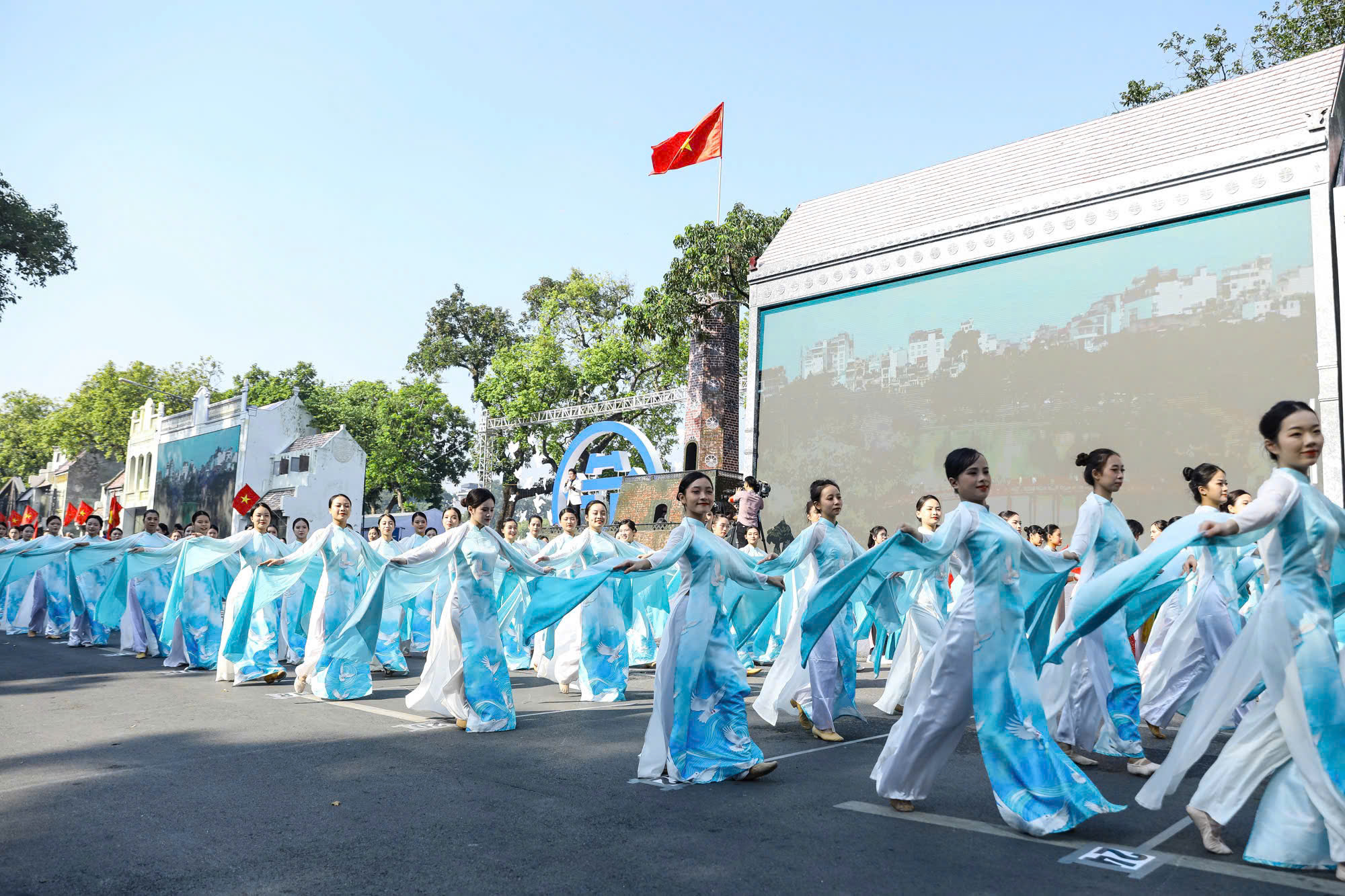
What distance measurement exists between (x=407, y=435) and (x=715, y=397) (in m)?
19.3

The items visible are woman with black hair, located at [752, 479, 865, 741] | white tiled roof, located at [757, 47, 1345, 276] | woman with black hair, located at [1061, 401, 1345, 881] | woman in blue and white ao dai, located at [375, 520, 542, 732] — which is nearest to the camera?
woman with black hair, located at [1061, 401, 1345, 881]

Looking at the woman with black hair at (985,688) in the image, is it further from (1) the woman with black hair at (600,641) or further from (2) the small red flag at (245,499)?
(2) the small red flag at (245,499)

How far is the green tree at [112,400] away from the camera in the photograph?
161ft

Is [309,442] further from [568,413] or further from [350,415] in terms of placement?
[568,413]

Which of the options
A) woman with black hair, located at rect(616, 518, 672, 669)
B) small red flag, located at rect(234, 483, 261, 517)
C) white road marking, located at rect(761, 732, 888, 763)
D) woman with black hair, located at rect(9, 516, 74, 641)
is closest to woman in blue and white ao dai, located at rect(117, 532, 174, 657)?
woman with black hair, located at rect(9, 516, 74, 641)

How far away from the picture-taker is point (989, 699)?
397 cm

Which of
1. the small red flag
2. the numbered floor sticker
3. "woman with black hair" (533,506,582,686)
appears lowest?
the numbered floor sticker

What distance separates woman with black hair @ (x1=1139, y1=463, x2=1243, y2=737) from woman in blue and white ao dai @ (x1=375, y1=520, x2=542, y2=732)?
4.22m

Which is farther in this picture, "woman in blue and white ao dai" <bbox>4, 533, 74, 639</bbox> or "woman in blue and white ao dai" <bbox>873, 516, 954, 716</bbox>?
"woman in blue and white ao dai" <bbox>4, 533, 74, 639</bbox>

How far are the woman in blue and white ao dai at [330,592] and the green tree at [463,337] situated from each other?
3117 cm

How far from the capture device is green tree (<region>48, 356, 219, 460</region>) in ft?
161

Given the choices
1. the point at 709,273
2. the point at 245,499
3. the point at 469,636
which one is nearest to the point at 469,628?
the point at 469,636

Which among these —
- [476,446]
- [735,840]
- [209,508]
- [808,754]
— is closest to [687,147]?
[476,446]

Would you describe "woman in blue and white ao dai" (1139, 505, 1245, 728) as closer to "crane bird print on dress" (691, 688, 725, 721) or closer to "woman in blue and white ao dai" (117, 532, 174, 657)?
"crane bird print on dress" (691, 688, 725, 721)
